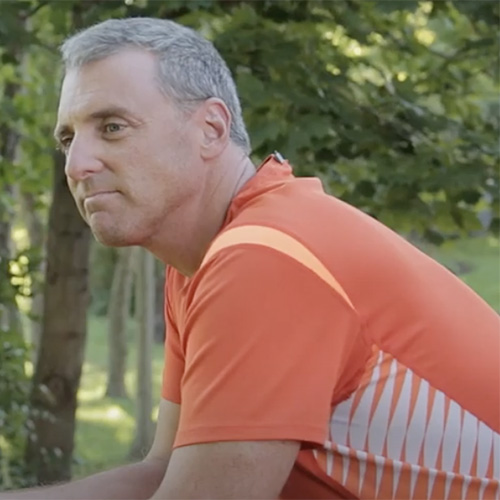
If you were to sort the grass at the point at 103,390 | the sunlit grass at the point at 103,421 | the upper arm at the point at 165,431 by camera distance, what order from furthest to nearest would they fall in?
the sunlit grass at the point at 103,421, the grass at the point at 103,390, the upper arm at the point at 165,431

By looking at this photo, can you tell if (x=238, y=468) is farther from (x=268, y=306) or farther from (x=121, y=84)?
(x=121, y=84)

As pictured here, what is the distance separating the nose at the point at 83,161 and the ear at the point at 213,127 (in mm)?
177

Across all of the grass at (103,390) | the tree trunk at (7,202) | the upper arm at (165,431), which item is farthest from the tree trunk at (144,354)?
the upper arm at (165,431)

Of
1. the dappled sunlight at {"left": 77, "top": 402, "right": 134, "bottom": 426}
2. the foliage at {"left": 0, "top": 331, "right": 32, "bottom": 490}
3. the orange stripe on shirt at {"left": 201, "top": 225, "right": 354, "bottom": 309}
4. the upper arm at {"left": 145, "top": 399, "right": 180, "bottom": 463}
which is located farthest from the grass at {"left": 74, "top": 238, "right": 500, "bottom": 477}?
the orange stripe on shirt at {"left": 201, "top": 225, "right": 354, "bottom": 309}

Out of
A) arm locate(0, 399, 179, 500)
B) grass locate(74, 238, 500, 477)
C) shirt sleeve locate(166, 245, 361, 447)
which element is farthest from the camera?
grass locate(74, 238, 500, 477)

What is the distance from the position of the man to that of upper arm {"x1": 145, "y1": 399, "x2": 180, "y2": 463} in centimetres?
26

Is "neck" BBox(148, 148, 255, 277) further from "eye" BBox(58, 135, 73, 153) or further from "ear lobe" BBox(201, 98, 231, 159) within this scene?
"eye" BBox(58, 135, 73, 153)

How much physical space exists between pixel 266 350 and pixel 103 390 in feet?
42.0

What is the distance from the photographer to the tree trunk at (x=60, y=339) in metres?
5.16

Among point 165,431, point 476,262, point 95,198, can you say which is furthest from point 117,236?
point 476,262

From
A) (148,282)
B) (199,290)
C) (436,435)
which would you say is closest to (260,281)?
(199,290)

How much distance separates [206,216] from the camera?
1.77 meters

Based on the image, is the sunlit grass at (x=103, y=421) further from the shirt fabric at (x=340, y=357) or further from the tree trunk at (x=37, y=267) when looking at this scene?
the shirt fabric at (x=340, y=357)

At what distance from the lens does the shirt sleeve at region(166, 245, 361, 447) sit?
4.76ft
